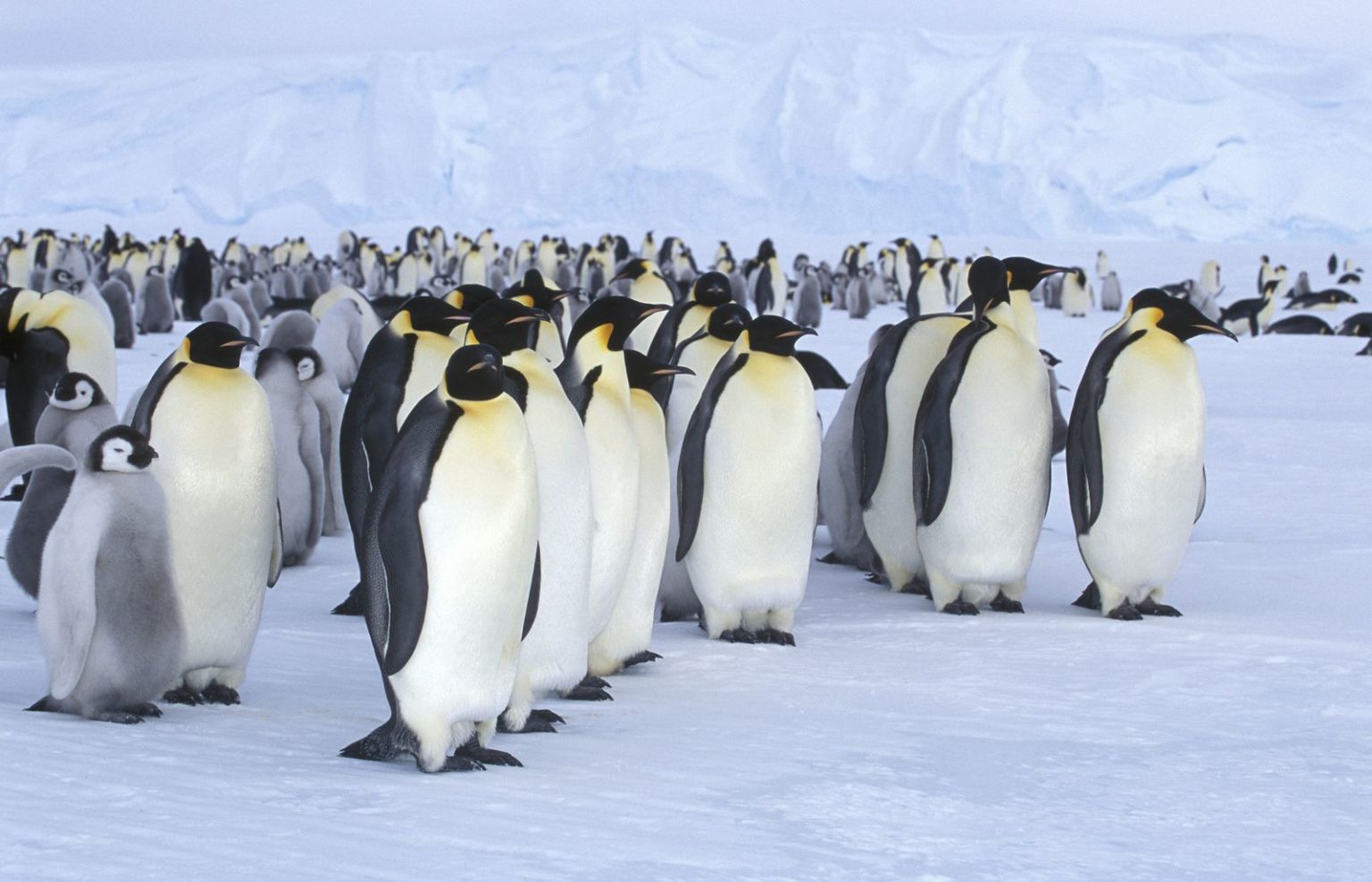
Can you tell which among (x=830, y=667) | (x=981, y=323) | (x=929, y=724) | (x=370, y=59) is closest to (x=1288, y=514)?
(x=981, y=323)

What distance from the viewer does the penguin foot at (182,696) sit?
3.46 meters

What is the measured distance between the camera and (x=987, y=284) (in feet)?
16.8

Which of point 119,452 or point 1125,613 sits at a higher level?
point 119,452

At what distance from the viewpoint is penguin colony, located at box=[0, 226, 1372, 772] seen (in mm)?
2881

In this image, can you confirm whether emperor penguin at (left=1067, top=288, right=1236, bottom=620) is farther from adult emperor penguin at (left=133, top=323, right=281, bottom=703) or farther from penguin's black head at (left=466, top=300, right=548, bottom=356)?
adult emperor penguin at (left=133, top=323, right=281, bottom=703)

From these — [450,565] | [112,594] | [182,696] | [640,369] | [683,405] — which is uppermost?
[640,369]

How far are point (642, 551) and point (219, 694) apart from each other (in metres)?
1.08

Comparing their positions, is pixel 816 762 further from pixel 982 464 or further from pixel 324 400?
pixel 324 400

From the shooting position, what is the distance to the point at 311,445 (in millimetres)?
5523

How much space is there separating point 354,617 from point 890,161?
36.5 metres

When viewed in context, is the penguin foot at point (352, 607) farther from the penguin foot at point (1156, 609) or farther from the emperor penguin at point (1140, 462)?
the penguin foot at point (1156, 609)

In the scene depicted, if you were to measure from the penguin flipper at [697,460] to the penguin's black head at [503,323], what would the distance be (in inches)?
39.6

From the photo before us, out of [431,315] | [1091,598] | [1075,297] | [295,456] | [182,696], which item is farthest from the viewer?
[1075,297]

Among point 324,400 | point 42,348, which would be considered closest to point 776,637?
point 324,400
